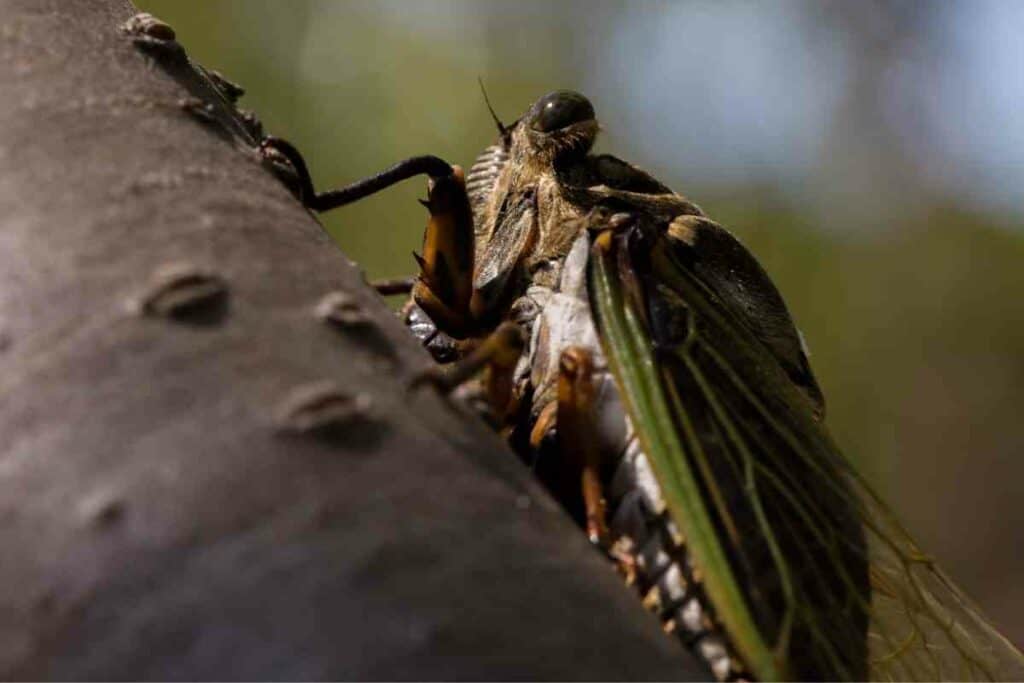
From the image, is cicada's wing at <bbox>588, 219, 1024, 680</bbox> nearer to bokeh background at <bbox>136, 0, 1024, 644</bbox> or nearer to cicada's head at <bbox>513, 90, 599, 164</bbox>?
cicada's head at <bbox>513, 90, 599, 164</bbox>

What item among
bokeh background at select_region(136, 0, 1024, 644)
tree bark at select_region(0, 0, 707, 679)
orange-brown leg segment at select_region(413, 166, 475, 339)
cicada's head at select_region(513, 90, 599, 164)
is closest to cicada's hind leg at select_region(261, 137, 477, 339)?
orange-brown leg segment at select_region(413, 166, 475, 339)

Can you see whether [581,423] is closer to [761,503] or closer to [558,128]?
[761,503]

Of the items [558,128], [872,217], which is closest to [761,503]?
[558,128]

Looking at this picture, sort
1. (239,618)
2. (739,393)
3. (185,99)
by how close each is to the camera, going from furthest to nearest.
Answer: (739,393)
(185,99)
(239,618)

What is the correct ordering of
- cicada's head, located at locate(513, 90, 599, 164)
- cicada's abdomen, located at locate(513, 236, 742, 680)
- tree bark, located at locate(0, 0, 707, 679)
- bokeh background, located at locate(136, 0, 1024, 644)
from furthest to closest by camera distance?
1. bokeh background, located at locate(136, 0, 1024, 644)
2. cicada's head, located at locate(513, 90, 599, 164)
3. cicada's abdomen, located at locate(513, 236, 742, 680)
4. tree bark, located at locate(0, 0, 707, 679)

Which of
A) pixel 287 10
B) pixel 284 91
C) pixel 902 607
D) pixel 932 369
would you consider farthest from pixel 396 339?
pixel 932 369

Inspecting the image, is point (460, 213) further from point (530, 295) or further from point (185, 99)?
point (185, 99)
